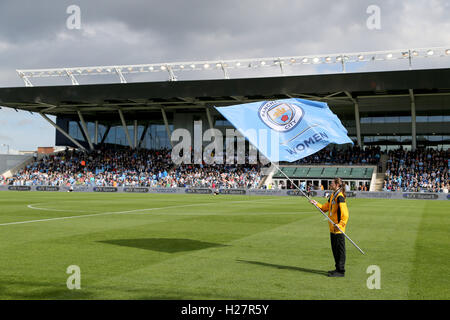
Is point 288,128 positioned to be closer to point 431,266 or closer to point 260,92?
point 431,266

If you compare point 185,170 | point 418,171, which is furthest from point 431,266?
point 185,170

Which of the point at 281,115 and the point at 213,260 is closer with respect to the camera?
the point at 213,260

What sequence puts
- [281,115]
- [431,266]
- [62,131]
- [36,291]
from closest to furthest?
[36,291]
[431,266]
[281,115]
[62,131]

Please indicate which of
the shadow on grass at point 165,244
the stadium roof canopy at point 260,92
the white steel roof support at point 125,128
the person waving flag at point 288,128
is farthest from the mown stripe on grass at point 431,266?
the white steel roof support at point 125,128

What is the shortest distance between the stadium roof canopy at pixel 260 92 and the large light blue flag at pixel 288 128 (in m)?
41.6

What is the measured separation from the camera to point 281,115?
11844 mm

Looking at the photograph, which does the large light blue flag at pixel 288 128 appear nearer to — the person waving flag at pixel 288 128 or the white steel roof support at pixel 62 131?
the person waving flag at pixel 288 128

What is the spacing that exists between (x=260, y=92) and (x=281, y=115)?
43.9 meters

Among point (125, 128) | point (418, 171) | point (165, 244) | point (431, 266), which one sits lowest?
point (431, 266)

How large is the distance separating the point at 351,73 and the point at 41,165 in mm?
48497

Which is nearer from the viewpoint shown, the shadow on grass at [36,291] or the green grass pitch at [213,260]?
the shadow on grass at [36,291]

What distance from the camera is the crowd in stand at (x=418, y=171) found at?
4866cm

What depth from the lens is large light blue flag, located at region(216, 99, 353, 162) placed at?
1145 centimetres
